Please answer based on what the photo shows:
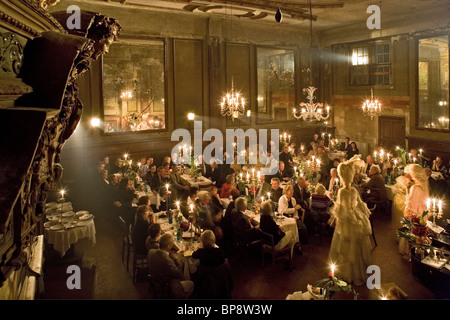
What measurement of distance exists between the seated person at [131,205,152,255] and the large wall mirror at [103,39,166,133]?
10203 mm

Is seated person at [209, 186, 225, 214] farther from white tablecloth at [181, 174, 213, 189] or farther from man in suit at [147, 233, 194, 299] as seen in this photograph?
white tablecloth at [181, 174, 213, 189]

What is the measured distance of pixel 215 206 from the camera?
22.5 feet

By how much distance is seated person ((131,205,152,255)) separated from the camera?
19.4ft

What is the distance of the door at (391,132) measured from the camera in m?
13.3

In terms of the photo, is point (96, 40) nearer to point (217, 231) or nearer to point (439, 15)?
point (217, 231)

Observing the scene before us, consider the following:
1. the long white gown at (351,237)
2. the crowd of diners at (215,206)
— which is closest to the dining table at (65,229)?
the crowd of diners at (215,206)

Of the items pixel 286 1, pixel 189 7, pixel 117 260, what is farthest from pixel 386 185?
pixel 189 7

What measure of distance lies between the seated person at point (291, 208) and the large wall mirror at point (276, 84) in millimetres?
9020

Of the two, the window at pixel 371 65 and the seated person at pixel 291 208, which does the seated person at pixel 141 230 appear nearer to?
the seated person at pixel 291 208

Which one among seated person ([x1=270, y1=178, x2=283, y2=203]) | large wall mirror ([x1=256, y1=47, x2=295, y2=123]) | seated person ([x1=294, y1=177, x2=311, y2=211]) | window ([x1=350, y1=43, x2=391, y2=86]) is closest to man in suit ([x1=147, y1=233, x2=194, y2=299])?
seated person ([x1=270, y1=178, x2=283, y2=203])

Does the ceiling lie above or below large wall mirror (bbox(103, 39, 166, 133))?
above

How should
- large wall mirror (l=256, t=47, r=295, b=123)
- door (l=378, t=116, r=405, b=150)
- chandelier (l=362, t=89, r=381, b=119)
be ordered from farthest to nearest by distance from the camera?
large wall mirror (l=256, t=47, r=295, b=123) < door (l=378, t=116, r=405, b=150) < chandelier (l=362, t=89, r=381, b=119)

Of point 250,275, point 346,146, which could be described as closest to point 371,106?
point 346,146

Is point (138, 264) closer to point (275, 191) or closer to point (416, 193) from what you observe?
point (275, 191)
